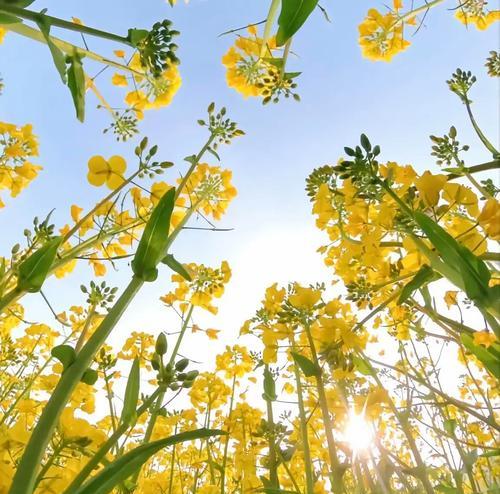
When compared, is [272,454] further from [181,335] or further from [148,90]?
[148,90]

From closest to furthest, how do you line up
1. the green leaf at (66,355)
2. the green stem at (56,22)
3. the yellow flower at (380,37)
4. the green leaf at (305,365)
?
1. the green leaf at (66,355)
2. the green stem at (56,22)
3. the green leaf at (305,365)
4. the yellow flower at (380,37)

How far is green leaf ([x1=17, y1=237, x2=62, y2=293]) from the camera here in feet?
2.94

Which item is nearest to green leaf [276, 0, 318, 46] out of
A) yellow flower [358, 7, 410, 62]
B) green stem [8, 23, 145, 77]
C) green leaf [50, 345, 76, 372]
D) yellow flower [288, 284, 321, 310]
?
green stem [8, 23, 145, 77]

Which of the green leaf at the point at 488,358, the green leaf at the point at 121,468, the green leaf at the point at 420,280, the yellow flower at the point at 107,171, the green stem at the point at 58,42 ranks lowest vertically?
the green leaf at the point at 121,468

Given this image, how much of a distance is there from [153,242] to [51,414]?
35 centimetres

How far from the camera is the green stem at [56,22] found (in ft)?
2.78

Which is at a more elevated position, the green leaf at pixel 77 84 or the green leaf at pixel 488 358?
the green leaf at pixel 77 84

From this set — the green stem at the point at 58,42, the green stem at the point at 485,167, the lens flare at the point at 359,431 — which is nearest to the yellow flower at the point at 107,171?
the green stem at the point at 58,42

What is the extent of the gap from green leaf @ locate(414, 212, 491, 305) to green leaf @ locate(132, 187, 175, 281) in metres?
0.51

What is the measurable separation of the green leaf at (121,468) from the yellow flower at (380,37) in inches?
106

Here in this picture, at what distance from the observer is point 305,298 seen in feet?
5.32

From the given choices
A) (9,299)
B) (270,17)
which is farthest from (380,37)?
(9,299)

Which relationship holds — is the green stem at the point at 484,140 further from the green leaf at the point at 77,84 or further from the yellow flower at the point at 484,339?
the green leaf at the point at 77,84

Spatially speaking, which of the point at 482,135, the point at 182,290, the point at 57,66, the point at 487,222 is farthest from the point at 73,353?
the point at 482,135
